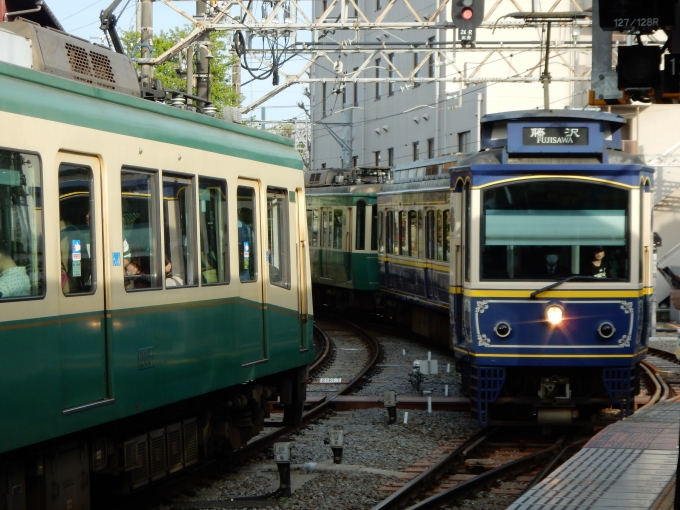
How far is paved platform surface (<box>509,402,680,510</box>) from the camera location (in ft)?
23.3

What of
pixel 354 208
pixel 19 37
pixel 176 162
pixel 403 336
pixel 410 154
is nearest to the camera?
pixel 19 37

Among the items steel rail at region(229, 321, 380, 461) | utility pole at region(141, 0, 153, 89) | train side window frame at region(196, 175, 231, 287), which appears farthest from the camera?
utility pole at region(141, 0, 153, 89)

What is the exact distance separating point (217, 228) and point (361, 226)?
16.7 meters

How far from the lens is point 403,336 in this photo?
23.6 meters

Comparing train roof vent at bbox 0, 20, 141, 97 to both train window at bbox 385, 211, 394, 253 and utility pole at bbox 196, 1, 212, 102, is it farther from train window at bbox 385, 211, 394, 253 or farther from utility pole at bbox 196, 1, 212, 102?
train window at bbox 385, 211, 394, 253

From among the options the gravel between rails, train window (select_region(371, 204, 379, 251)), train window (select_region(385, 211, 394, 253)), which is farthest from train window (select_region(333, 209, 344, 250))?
the gravel between rails

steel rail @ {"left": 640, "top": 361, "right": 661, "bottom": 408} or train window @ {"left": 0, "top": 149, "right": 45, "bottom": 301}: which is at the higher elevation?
train window @ {"left": 0, "top": 149, "right": 45, "bottom": 301}

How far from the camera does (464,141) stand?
106ft

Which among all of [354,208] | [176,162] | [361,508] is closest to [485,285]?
[361,508]

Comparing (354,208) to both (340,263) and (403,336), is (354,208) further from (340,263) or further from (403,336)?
(403,336)

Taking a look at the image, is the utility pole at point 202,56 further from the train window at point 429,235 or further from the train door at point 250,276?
the train door at point 250,276

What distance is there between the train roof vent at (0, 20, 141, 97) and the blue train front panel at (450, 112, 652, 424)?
4.28 meters

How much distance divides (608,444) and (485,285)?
2.34 meters

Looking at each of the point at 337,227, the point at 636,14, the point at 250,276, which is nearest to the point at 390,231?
the point at 337,227
